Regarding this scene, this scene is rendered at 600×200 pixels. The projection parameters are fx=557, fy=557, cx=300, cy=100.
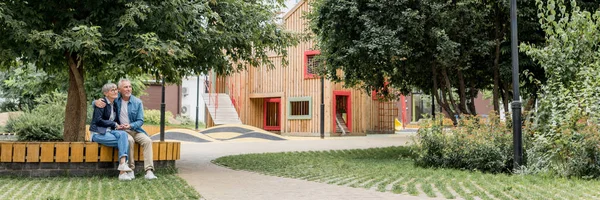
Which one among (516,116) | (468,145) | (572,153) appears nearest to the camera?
(572,153)

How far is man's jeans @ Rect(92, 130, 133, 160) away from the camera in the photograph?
8.37m

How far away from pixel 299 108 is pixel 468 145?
61.7ft

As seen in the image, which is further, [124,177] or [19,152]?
[19,152]

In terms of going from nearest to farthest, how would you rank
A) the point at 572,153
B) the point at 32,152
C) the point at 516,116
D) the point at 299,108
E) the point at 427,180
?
the point at 427,180, the point at 32,152, the point at 572,153, the point at 516,116, the point at 299,108

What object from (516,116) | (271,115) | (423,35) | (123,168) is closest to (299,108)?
(271,115)

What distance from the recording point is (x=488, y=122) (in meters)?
10.8

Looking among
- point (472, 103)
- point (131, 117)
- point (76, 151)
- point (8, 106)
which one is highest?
point (8, 106)

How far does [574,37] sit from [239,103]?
75.3 ft

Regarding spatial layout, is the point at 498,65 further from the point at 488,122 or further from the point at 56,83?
the point at 56,83

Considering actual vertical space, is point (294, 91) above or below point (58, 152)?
above

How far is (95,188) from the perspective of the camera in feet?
23.5

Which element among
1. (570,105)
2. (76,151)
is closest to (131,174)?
(76,151)

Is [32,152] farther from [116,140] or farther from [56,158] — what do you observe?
[116,140]

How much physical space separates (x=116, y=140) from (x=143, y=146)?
417 mm
